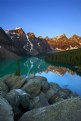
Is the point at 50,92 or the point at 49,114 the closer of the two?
the point at 49,114

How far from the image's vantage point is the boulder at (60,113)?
1188 centimetres

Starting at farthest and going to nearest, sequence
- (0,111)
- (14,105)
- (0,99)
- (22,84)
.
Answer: (22,84)
(14,105)
(0,99)
(0,111)

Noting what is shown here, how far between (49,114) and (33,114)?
116 cm

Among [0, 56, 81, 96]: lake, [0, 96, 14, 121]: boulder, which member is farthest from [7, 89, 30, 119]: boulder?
[0, 56, 81, 96]: lake

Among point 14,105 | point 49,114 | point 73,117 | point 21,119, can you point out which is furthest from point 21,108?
point 73,117

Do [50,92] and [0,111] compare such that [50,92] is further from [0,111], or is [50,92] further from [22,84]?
[0,111]

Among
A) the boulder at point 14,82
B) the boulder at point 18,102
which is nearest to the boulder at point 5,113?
the boulder at point 18,102

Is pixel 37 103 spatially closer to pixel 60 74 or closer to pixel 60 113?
pixel 60 113

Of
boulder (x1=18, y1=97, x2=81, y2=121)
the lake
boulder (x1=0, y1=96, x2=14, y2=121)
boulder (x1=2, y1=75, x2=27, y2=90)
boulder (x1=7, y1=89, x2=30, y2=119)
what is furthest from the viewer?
the lake

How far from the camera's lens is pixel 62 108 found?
12422 millimetres

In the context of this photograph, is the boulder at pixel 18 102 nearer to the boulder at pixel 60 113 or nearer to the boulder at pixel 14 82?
the boulder at pixel 60 113

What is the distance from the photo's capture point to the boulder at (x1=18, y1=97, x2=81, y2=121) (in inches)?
468

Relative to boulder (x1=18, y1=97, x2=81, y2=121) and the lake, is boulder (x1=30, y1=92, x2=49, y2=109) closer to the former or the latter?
boulder (x1=18, y1=97, x2=81, y2=121)

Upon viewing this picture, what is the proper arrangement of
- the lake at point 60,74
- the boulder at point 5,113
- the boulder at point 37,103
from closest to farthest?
the boulder at point 5,113 < the boulder at point 37,103 < the lake at point 60,74
